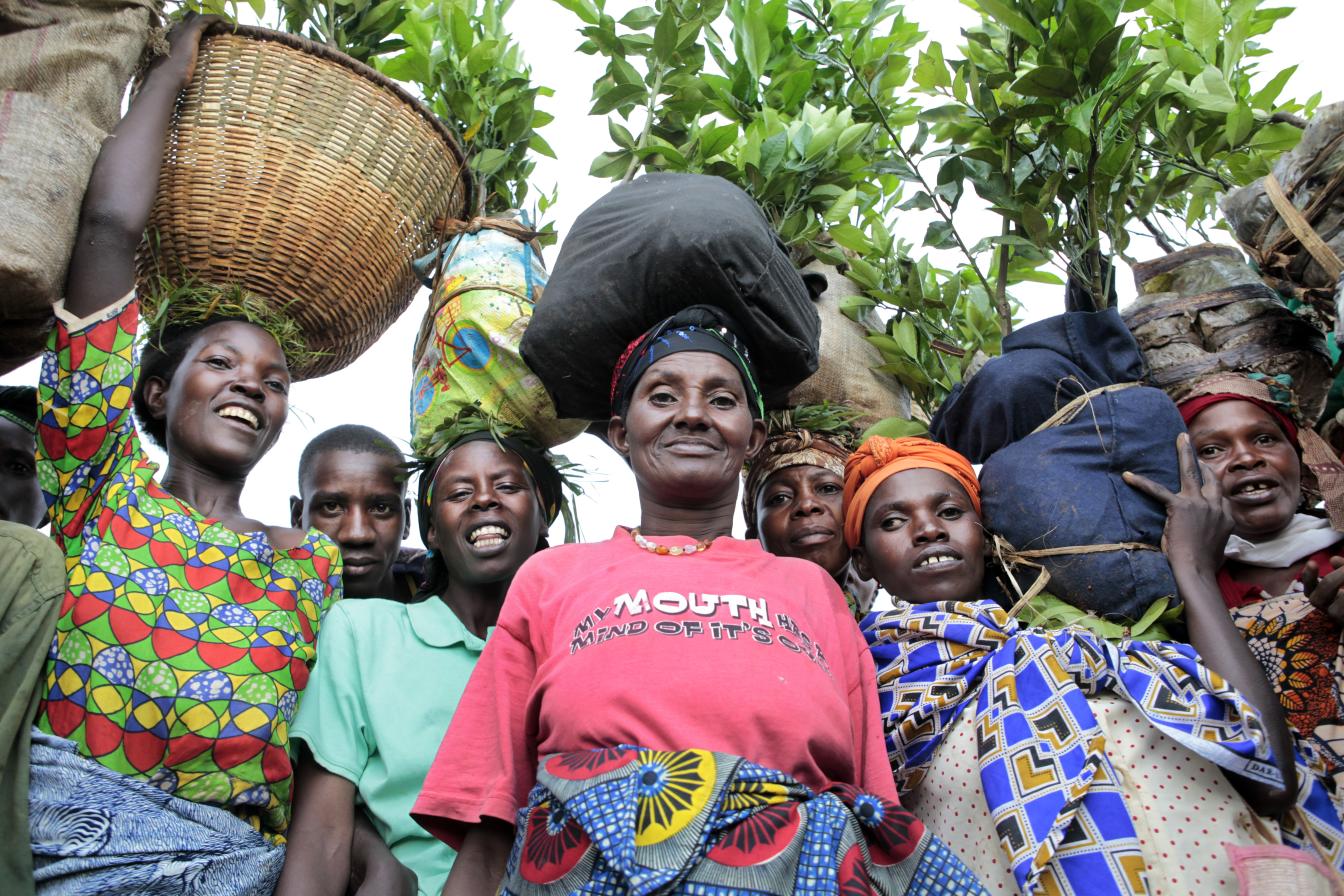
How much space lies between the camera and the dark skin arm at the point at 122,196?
2672mm

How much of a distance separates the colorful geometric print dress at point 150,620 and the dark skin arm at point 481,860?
1.85 feet

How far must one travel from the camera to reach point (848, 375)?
3963 mm

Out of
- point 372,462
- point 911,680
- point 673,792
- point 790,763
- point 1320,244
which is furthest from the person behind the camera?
point 372,462

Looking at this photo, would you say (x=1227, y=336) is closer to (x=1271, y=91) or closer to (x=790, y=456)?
(x=1271, y=91)

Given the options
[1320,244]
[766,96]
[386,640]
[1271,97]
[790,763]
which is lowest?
[790,763]

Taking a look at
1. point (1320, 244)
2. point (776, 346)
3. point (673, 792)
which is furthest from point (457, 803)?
point (1320, 244)

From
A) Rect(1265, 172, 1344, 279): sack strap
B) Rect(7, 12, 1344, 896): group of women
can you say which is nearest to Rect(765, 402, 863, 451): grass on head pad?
Rect(7, 12, 1344, 896): group of women

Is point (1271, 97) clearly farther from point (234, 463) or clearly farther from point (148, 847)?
→ point (148, 847)

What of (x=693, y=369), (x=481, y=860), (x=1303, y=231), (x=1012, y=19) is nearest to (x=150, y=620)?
(x=481, y=860)

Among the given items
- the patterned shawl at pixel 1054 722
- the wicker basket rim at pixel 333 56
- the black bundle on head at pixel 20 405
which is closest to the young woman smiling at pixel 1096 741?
the patterned shawl at pixel 1054 722

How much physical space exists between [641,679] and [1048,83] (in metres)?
2.13

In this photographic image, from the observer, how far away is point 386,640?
113 inches

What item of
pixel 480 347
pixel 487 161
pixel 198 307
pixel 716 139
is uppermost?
pixel 487 161

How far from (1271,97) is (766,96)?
1633 mm
